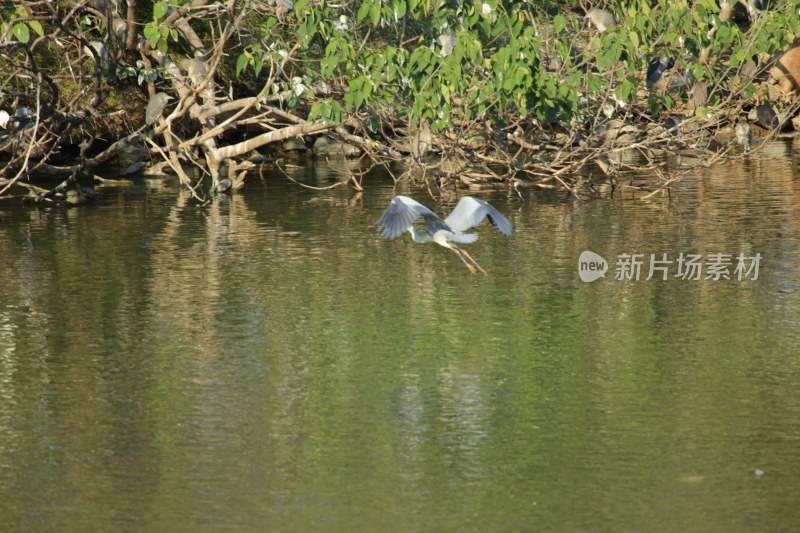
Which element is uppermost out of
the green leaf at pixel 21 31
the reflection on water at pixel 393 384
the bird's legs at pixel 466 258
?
the green leaf at pixel 21 31

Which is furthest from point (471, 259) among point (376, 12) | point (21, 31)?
point (21, 31)

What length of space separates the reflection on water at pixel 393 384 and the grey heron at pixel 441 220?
49cm

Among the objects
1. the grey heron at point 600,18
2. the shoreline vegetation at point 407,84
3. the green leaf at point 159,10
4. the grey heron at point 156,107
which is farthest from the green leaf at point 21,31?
the grey heron at point 600,18

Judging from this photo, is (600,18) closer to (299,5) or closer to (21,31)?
(299,5)

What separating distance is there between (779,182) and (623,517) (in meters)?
12.9

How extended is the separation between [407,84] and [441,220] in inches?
157

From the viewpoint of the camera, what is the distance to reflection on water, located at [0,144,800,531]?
5.93 metres

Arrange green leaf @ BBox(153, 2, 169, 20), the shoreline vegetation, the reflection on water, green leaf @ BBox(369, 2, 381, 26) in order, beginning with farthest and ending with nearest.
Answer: green leaf @ BBox(153, 2, 169, 20), the shoreline vegetation, green leaf @ BBox(369, 2, 381, 26), the reflection on water

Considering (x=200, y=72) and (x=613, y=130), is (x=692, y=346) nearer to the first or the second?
(x=613, y=130)

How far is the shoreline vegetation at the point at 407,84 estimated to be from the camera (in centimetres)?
1359

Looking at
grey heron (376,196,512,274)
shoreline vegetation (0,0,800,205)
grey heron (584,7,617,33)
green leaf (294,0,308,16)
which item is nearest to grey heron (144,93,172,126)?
shoreline vegetation (0,0,800,205)

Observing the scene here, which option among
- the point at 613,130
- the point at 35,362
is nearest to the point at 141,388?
the point at 35,362

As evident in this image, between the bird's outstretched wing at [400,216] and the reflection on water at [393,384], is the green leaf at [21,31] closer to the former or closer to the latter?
the reflection on water at [393,384]

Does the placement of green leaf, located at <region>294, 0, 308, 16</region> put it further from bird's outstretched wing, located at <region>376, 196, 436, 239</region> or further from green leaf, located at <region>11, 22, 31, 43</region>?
bird's outstretched wing, located at <region>376, 196, 436, 239</region>
